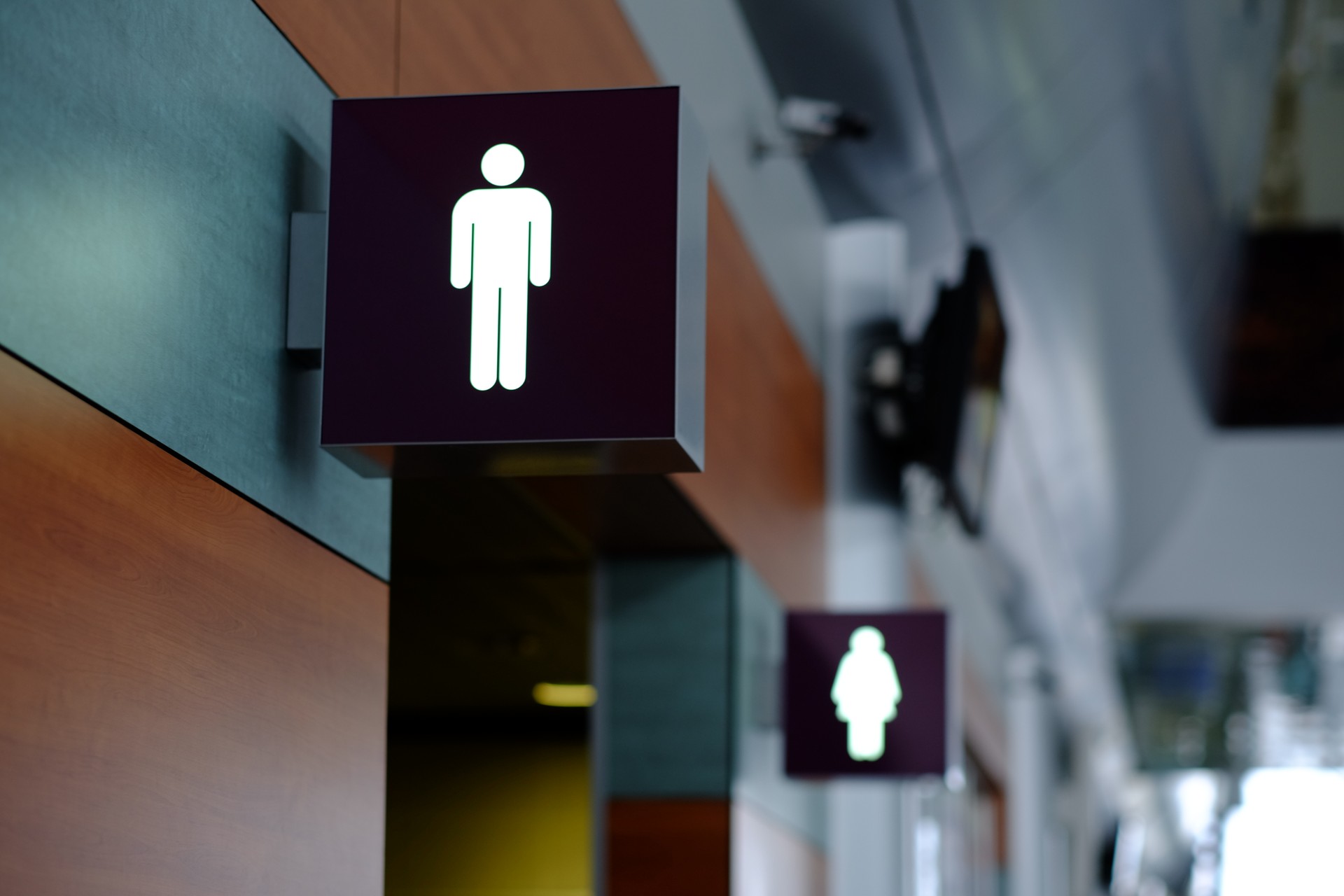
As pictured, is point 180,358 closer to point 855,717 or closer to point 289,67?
point 289,67

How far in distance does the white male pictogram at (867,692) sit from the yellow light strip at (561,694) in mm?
2106

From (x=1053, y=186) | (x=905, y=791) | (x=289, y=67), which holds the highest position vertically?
(x=1053, y=186)

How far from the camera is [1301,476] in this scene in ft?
40.5

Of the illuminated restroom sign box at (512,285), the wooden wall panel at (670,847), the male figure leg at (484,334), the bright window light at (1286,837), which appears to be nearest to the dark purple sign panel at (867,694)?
the wooden wall panel at (670,847)

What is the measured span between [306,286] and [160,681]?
611 mm

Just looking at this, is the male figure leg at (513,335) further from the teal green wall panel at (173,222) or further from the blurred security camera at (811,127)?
the blurred security camera at (811,127)

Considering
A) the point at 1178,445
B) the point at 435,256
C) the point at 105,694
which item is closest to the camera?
the point at 105,694

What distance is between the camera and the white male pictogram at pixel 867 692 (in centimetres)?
506

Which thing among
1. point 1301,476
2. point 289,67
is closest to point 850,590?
point 289,67

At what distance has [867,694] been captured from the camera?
16.8 feet

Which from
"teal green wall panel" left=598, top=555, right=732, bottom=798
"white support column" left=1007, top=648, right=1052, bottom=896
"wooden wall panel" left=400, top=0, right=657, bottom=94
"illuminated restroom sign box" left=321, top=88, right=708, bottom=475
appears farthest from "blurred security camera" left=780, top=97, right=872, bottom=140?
"white support column" left=1007, top=648, right=1052, bottom=896

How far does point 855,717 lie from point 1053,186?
2.15 m

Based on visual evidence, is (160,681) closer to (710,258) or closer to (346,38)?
(346,38)

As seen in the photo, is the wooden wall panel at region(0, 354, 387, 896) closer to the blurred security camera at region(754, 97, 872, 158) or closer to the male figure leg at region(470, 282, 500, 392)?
the male figure leg at region(470, 282, 500, 392)
